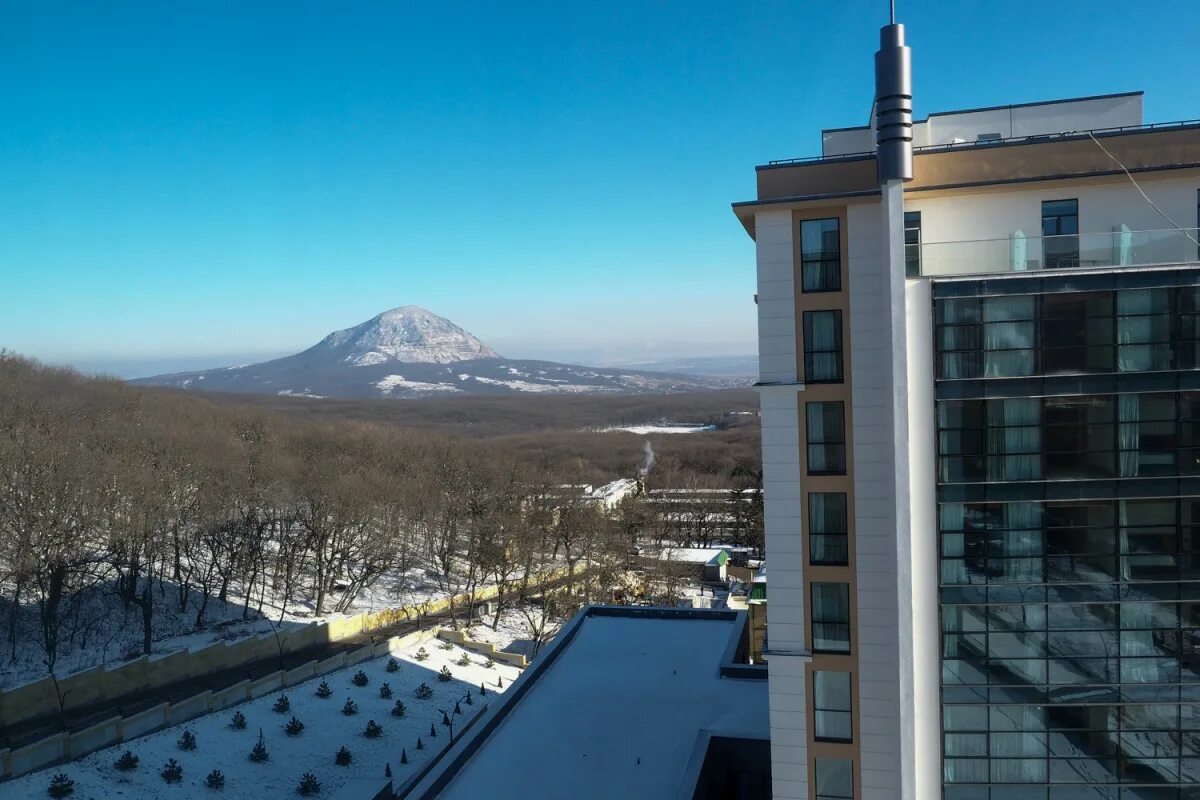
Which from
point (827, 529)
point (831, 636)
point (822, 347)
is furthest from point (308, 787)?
point (822, 347)

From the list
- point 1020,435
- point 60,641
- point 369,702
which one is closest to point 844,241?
point 1020,435

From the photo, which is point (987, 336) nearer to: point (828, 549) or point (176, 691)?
point (828, 549)

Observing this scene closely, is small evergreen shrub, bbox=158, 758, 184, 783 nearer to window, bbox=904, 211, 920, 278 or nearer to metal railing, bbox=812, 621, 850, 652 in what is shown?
metal railing, bbox=812, 621, 850, 652

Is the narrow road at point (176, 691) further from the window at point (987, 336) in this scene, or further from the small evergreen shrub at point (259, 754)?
the window at point (987, 336)

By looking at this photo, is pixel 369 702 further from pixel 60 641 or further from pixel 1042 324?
pixel 1042 324

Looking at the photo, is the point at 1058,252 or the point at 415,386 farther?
the point at 415,386

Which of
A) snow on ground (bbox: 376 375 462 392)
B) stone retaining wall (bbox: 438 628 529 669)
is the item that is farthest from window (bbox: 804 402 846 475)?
snow on ground (bbox: 376 375 462 392)
